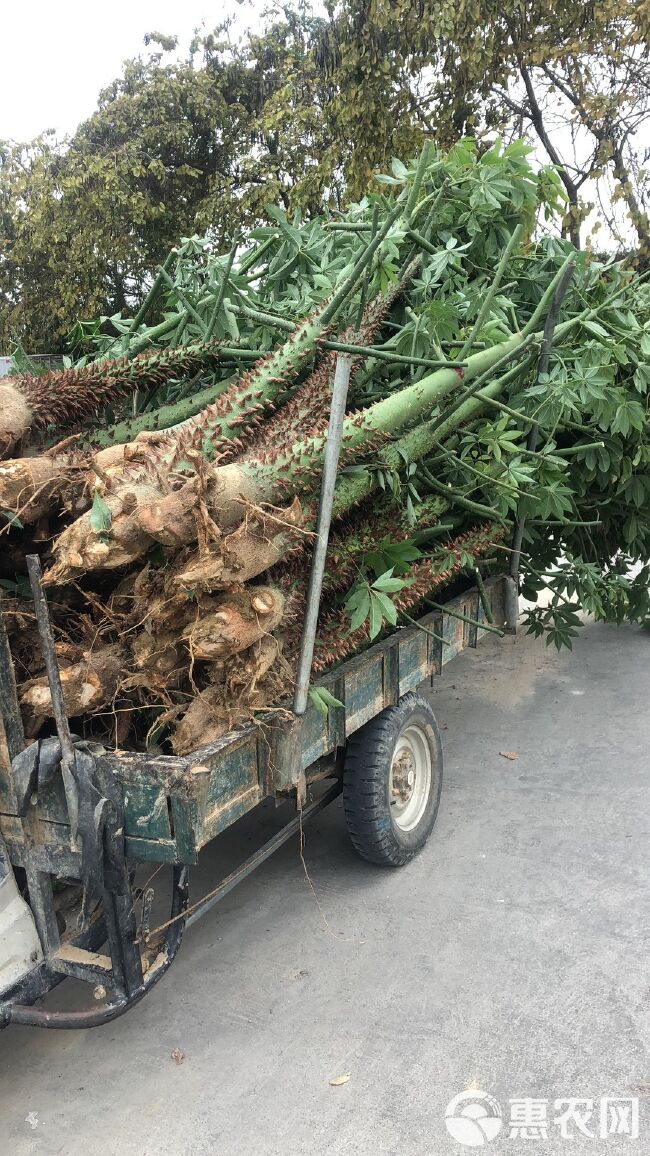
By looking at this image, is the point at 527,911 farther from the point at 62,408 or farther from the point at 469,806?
the point at 62,408

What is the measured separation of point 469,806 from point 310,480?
2.42m

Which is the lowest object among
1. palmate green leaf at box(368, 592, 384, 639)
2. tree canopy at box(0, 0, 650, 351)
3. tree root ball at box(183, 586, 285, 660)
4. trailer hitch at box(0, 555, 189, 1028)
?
trailer hitch at box(0, 555, 189, 1028)

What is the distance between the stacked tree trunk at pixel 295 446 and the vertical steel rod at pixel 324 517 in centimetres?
7

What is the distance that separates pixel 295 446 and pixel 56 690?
1.06 meters

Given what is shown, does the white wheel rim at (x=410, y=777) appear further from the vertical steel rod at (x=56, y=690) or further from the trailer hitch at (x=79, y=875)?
the vertical steel rod at (x=56, y=690)

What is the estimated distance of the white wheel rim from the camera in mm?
3932

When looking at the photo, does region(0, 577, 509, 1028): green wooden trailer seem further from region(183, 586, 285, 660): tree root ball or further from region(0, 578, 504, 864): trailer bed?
region(183, 586, 285, 660): tree root ball

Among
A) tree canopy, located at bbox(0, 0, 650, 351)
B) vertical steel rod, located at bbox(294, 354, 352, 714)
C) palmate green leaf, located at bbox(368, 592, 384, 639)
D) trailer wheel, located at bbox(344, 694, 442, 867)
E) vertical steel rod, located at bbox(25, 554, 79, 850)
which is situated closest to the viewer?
vertical steel rod, located at bbox(25, 554, 79, 850)

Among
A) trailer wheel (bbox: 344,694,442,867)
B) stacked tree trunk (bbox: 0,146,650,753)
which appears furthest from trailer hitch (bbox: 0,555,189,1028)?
trailer wheel (bbox: 344,694,442,867)


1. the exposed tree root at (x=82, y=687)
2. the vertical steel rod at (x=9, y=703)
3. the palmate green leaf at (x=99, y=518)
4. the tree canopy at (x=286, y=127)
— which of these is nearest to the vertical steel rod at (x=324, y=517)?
the exposed tree root at (x=82, y=687)

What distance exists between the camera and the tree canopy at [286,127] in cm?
1238

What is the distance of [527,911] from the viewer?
3.58 m

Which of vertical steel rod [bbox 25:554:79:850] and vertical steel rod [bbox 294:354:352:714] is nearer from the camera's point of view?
vertical steel rod [bbox 25:554:79:850]

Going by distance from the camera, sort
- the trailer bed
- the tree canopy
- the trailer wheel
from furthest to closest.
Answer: the tree canopy
the trailer wheel
the trailer bed
